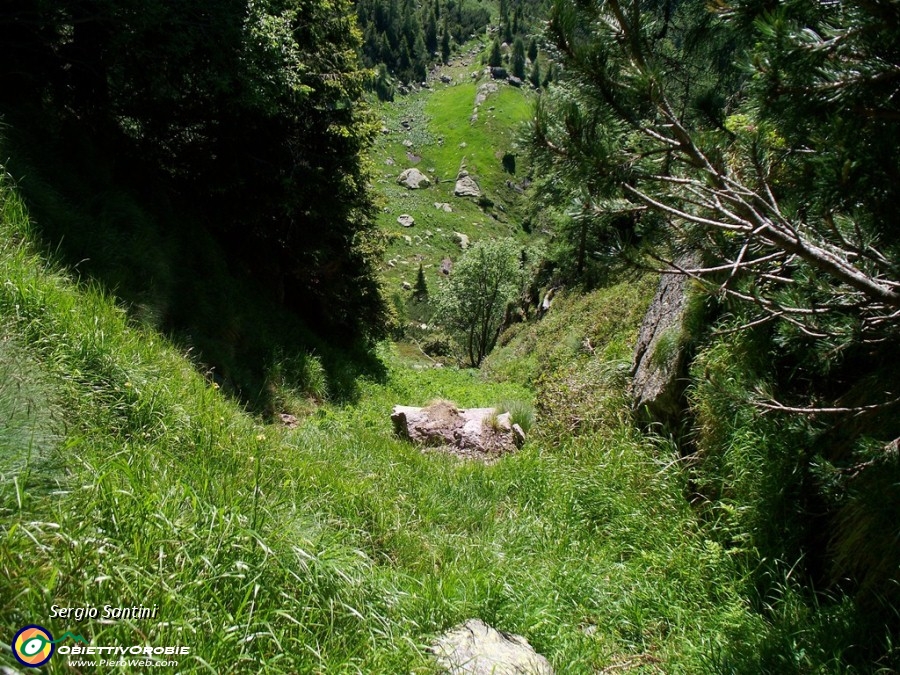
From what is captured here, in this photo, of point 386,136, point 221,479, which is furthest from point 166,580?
point 386,136

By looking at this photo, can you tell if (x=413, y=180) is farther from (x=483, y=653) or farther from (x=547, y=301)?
(x=483, y=653)

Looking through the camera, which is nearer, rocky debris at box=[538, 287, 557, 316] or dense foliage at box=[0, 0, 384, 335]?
dense foliage at box=[0, 0, 384, 335]

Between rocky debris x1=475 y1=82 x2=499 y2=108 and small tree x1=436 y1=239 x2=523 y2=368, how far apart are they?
116 m

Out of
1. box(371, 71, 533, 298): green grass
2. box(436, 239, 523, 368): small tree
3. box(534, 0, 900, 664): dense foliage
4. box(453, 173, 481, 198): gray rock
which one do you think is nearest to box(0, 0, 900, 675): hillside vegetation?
box(534, 0, 900, 664): dense foliage

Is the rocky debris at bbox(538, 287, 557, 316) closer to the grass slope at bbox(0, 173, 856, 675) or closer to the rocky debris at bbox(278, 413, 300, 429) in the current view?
the rocky debris at bbox(278, 413, 300, 429)

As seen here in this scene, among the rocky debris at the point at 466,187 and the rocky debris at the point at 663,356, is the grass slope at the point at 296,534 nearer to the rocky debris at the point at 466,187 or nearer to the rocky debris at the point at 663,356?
the rocky debris at the point at 663,356

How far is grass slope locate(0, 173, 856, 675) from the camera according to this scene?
1955mm

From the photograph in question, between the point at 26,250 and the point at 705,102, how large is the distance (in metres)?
5.92

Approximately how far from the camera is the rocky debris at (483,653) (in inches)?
96.8

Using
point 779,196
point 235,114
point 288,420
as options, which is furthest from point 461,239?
point 779,196

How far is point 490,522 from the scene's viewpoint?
4586mm

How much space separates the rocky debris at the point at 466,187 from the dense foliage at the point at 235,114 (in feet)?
355

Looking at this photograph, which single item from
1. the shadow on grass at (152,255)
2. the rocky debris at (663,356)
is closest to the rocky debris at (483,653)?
the rocky debris at (663,356)

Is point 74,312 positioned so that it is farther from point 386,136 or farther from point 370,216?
point 386,136
